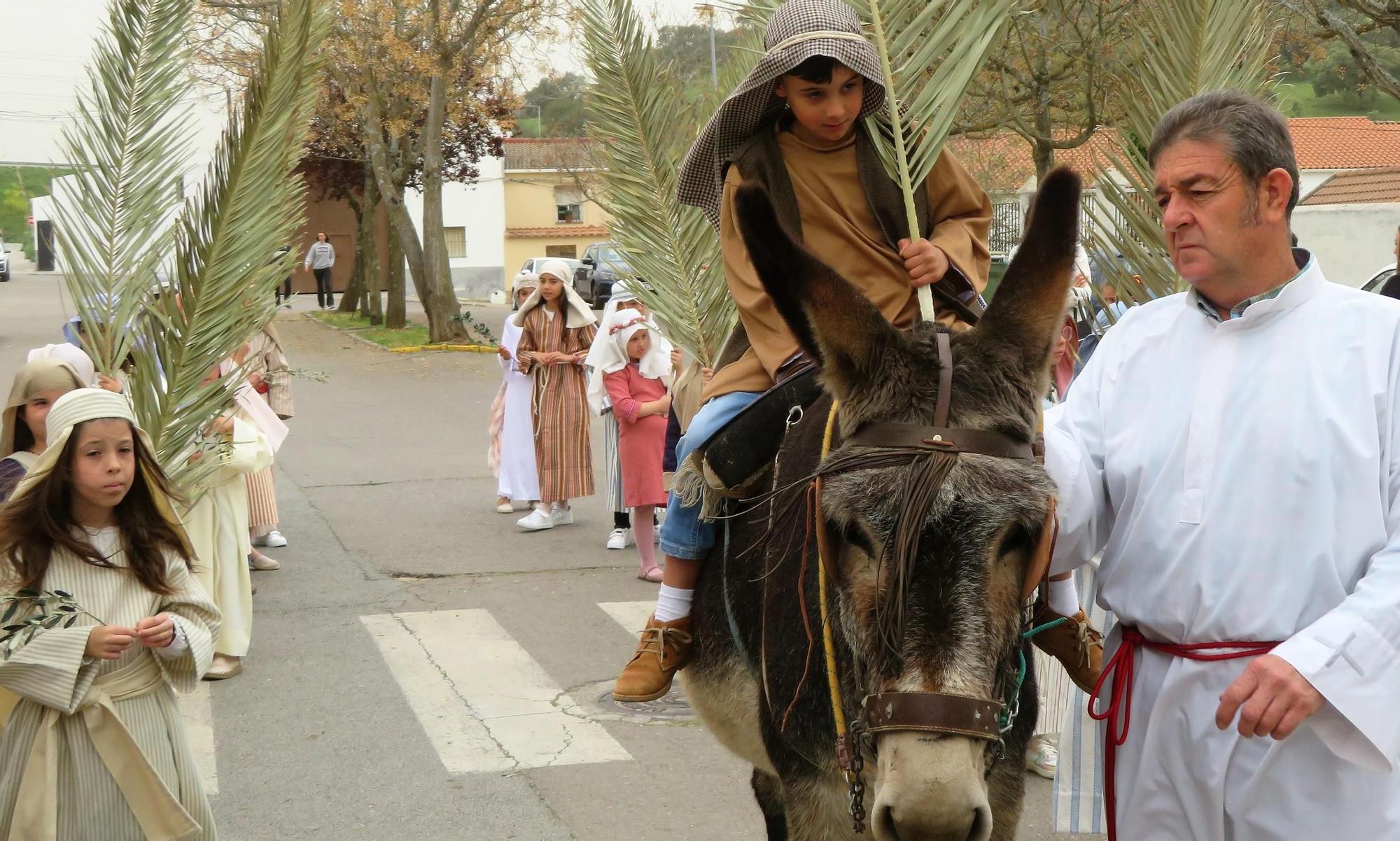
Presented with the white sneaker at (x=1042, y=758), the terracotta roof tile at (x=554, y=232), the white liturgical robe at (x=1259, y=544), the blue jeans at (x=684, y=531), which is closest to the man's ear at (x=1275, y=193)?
the white liturgical robe at (x=1259, y=544)

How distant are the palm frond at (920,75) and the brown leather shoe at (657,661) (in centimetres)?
143

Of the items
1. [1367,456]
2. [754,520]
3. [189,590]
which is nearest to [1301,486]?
[1367,456]

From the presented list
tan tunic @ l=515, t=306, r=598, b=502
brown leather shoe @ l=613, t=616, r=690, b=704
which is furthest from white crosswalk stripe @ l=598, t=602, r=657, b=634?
brown leather shoe @ l=613, t=616, r=690, b=704

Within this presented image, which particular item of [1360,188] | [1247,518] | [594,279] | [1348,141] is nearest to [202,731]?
[1247,518]

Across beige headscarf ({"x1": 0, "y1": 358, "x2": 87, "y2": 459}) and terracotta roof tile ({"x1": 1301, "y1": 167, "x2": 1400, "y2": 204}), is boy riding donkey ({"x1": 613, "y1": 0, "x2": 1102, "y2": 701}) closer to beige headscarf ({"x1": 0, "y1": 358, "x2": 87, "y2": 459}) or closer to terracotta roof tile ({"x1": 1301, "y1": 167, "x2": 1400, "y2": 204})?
beige headscarf ({"x1": 0, "y1": 358, "x2": 87, "y2": 459})

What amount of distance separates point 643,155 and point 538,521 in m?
5.13

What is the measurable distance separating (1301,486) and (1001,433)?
0.59 m

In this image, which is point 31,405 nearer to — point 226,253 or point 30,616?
point 226,253

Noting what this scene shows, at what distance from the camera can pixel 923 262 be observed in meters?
3.59

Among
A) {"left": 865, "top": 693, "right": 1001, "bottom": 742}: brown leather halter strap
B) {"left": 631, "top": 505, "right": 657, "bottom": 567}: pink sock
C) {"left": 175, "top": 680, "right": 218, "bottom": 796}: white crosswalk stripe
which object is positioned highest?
{"left": 865, "top": 693, "right": 1001, "bottom": 742}: brown leather halter strap

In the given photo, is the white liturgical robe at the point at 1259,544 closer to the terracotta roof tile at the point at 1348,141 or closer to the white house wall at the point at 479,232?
the terracotta roof tile at the point at 1348,141

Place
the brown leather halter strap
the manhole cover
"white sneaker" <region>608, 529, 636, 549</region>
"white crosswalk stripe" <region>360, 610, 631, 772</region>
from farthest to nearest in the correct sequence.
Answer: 1. "white sneaker" <region>608, 529, 636, 549</region>
2. the manhole cover
3. "white crosswalk stripe" <region>360, 610, 631, 772</region>
4. the brown leather halter strap

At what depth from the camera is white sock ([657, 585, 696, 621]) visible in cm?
452

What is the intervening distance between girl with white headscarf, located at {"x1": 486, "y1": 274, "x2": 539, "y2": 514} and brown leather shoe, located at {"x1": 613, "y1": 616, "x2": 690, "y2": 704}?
7754 mm
